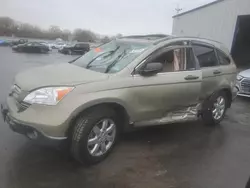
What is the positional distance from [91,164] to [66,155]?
433 mm

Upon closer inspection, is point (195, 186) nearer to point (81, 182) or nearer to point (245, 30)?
point (81, 182)

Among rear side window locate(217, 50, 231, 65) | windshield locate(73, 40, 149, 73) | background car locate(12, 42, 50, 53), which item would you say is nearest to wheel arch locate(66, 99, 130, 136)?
windshield locate(73, 40, 149, 73)

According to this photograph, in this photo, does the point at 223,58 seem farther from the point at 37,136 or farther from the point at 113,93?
the point at 37,136

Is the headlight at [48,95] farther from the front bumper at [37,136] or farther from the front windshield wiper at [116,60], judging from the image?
the front windshield wiper at [116,60]

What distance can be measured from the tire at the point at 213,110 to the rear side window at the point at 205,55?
0.64 m

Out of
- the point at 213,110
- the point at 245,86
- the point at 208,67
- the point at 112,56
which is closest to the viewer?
the point at 112,56

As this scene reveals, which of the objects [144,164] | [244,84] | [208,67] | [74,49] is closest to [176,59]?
[208,67]

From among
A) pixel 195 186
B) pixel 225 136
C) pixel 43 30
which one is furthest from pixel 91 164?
pixel 43 30

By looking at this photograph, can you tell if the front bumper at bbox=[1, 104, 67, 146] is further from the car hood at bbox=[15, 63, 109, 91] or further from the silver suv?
the car hood at bbox=[15, 63, 109, 91]

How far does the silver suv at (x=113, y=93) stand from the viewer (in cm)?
309

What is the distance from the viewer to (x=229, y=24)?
17.3 metres

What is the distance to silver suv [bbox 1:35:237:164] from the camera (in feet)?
10.1

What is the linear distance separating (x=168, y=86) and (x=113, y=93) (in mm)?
1046

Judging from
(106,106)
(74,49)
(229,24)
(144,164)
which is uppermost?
(229,24)
